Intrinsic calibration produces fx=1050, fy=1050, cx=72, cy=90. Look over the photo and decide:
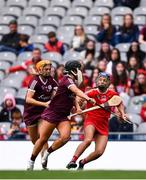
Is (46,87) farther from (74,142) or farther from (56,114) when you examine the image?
(74,142)

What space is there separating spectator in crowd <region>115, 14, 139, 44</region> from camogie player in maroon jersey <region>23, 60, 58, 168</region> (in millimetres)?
5631

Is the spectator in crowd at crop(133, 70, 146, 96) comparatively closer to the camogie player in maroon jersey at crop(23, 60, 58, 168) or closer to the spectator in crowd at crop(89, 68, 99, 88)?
the spectator in crowd at crop(89, 68, 99, 88)

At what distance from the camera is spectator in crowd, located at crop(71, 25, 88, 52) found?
76.0 feet

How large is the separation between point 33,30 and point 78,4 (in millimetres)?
1257

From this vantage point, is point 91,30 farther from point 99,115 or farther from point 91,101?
point 91,101

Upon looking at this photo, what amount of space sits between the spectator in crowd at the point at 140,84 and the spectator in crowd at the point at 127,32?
2.05 m

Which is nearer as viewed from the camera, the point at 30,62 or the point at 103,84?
the point at 103,84

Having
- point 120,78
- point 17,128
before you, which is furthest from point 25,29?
point 17,128

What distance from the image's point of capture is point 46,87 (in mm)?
17203

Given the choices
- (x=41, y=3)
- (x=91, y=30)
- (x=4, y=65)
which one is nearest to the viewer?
(x=4, y=65)

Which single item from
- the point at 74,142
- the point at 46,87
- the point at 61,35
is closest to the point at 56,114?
the point at 46,87

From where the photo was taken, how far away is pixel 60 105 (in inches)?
661

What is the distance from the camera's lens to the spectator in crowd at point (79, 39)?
76.0 ft

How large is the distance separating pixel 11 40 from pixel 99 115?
7558mm
